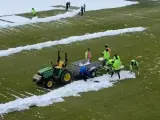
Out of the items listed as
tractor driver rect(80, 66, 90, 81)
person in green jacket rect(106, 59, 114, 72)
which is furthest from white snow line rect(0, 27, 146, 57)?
person in green jacket rect(106, 59, 114, 72)

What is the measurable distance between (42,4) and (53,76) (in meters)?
40.4

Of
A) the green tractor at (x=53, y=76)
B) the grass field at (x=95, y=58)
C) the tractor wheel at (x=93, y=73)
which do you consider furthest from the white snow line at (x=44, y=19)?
the green tractor at (x=53, y=76)

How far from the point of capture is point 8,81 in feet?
76.0

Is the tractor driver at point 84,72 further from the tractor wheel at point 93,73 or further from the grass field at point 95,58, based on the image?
the grass field at point 95,58

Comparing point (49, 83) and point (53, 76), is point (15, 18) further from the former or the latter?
point (49, 83)

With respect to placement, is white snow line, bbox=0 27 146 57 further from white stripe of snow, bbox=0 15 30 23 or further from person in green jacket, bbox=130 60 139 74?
white stripe of snow, bbox=0 15 30 23

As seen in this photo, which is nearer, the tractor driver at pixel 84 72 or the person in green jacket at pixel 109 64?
the tractor driver at pixel 84 72

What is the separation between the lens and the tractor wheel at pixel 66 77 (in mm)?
21891

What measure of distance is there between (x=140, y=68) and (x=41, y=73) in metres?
7.35

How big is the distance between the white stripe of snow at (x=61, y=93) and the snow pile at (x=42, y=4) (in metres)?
31.3

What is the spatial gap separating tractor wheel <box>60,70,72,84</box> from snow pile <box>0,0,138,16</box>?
31.3 meters

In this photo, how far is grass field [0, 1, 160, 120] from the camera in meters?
18.4

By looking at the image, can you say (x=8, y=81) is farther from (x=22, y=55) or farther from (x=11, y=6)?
(x=11, y=6)

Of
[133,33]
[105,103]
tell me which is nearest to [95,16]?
[133,33]
